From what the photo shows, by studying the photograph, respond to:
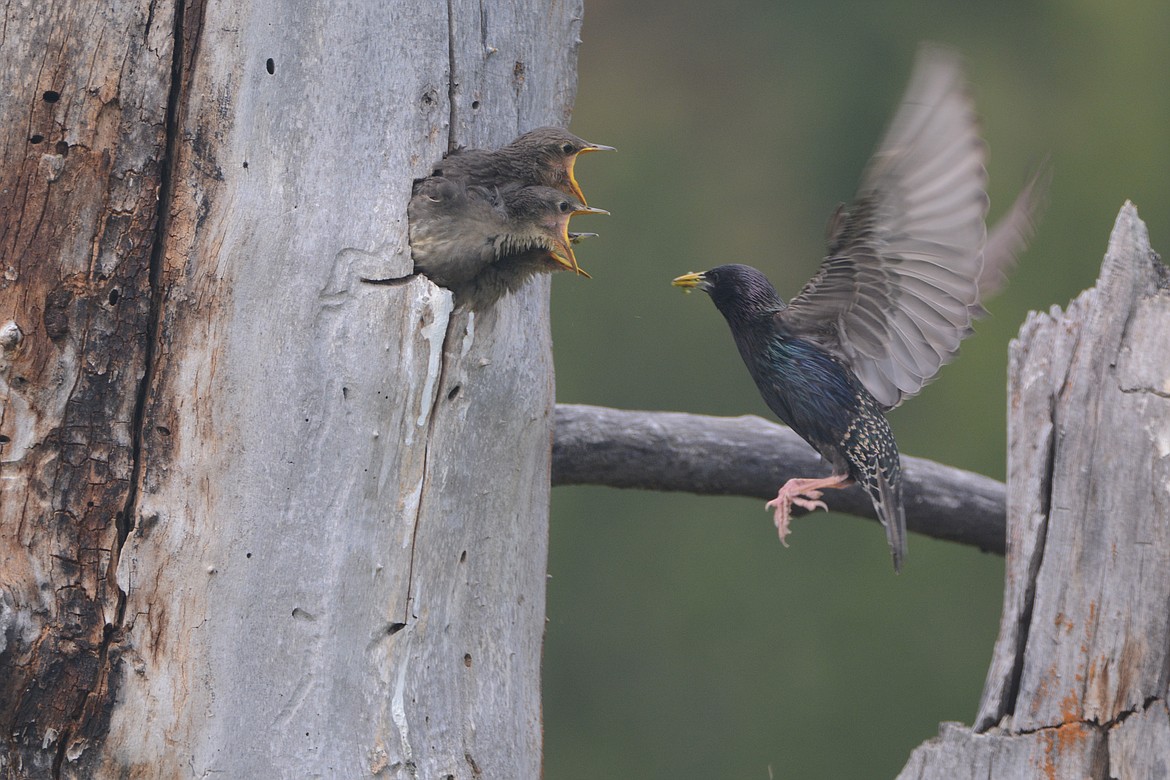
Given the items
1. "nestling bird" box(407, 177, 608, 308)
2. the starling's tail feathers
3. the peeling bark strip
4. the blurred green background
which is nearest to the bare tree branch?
the starling's tail feathers

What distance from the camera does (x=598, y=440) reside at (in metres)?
2.89

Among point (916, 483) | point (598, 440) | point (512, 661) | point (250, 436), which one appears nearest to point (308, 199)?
point (250, 436)

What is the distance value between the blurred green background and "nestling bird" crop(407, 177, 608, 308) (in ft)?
18.7

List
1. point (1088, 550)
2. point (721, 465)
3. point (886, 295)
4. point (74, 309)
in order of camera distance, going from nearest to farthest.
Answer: point (74, 309), point (1088, 550), point (886, 295), point (721, 465)

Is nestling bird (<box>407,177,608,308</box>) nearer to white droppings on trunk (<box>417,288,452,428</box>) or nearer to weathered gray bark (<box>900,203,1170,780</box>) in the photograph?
white droppings on trunk (<box>417,288,452,428</box>)

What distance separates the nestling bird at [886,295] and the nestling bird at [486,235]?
703 mm

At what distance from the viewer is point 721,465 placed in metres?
2.97

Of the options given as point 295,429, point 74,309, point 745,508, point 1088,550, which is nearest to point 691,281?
point 1088,550

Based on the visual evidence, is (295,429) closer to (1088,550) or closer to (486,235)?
(486,235)

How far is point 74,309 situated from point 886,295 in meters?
1.37

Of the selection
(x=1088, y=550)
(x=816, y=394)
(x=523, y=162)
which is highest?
(x=523, y=162)

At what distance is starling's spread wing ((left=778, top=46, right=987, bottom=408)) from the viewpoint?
228 centimetres

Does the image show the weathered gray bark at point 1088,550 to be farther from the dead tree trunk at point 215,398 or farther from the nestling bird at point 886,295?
the dead tree trunk at point 215,398

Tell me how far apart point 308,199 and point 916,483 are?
69.2 inches
